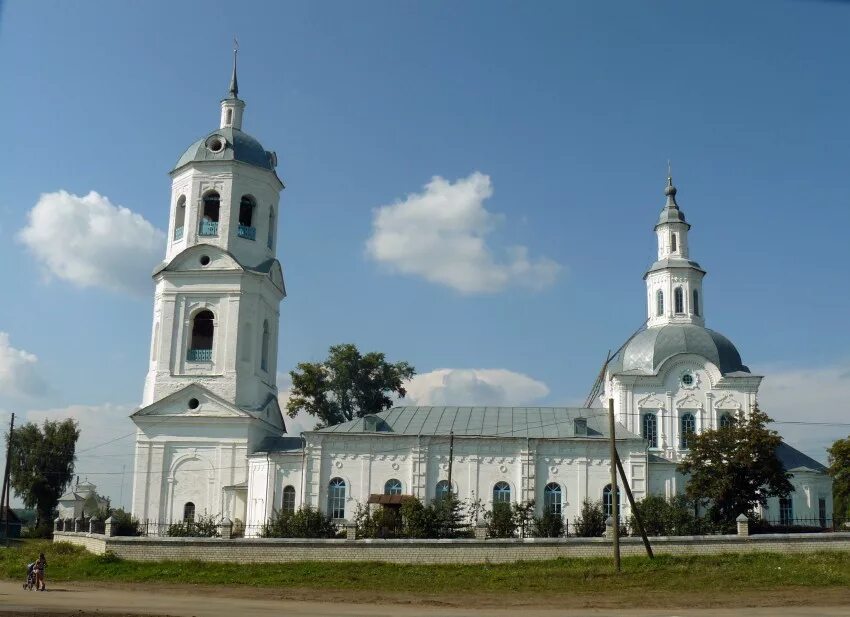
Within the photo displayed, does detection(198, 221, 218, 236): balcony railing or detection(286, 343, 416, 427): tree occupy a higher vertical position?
detection(198, 221, 218, 236): balcony railing

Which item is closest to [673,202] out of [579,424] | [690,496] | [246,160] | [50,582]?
[579,424]

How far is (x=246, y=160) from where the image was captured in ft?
138

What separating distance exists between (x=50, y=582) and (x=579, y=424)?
2063 centimetres

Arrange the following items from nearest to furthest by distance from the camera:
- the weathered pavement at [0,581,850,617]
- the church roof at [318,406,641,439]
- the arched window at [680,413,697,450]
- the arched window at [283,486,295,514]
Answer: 1. the weathered pavement at [0,581,850,617]
2. the arched window at [283,486,295,514]
3. the church roof at [318,406,641,439]
4. the arched window at [680,413,697,450]

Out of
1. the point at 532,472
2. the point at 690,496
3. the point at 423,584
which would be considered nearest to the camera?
the point at 423,584

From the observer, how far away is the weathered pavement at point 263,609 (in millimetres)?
22953

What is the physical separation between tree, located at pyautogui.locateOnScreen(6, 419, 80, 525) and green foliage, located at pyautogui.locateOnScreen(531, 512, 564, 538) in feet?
119

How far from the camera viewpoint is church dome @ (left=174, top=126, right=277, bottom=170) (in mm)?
42000

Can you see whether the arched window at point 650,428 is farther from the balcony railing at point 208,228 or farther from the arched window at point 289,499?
the balcony railing at point 208,228

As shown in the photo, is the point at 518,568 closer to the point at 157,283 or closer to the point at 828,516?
the point at 828,516

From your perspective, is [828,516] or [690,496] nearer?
[690,496]

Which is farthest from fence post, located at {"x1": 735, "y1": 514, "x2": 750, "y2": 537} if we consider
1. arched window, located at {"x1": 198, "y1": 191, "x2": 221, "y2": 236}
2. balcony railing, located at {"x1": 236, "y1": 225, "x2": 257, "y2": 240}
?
arched window, located at {"x1": 198, "y1": 191, "x2": 221, "y2": 236}

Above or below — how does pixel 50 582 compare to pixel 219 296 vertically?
below

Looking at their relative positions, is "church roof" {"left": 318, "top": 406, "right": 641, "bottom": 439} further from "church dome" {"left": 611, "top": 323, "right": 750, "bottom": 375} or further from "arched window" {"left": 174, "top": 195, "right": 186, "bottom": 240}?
"arched window" {"left": 174, "top": 195, "right": 186, "bottom": 240}
